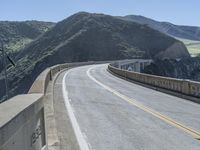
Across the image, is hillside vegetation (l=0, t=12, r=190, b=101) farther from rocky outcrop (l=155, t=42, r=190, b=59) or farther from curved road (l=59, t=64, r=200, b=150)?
curved road (l=59, t=64, r=200, b=150)

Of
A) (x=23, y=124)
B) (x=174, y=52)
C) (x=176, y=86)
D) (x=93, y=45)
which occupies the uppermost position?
(x=23, y=124)

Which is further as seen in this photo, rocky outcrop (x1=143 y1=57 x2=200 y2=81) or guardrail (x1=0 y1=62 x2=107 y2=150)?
rocky outcrop (x1=143 y1=57 x2=200 y2=81)

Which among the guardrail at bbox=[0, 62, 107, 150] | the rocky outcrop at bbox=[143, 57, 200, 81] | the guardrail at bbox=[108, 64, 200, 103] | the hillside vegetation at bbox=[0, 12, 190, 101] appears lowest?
the rocky outcrop at bbox=[143, 57, 200, 81]

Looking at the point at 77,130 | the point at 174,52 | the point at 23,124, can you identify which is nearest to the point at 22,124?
the point at 23,124

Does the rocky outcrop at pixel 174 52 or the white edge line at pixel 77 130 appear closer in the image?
the white edge line at pixel 77 130

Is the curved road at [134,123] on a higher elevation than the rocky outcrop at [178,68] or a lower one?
higher

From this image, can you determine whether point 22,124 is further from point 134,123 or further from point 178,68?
point 178,68

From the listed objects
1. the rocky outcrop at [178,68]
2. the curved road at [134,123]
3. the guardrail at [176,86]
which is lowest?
the rocky outcrop at [178,68]

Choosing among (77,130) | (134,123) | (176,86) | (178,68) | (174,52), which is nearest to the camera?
(77,130)

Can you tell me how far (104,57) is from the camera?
6280 inches

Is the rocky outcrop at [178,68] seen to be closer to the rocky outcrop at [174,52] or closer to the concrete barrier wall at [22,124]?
the rocky outcrop at [174,52]

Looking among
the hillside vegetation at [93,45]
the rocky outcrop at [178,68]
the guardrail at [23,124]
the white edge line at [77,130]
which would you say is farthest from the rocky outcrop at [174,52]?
the guardrail at [23,124]

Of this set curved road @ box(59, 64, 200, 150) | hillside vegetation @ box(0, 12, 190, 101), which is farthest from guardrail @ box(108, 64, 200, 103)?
hillside vegetation @ box(0, 12, 190, 101)

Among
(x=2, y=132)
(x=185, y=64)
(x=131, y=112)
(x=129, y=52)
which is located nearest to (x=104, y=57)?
(x=129, y=52)
